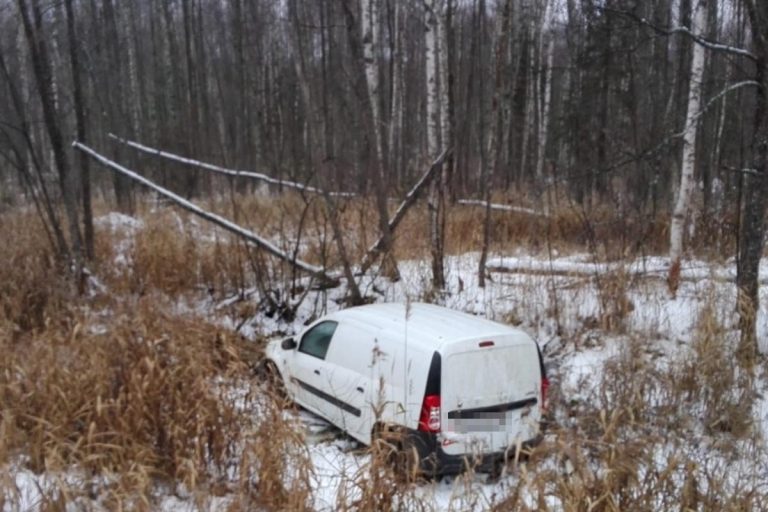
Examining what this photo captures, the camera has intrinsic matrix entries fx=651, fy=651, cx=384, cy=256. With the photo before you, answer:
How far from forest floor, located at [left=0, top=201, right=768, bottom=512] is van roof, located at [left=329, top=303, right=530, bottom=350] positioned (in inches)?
36.7

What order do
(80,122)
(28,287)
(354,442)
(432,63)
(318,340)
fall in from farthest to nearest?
1. (80,122)
2. (432,63)
3. (28,287)
4. (318,340)
5. (354,442)

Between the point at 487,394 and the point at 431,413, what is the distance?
467 mm

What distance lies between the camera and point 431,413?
4785mm

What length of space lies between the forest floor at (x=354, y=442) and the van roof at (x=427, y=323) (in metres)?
0.93

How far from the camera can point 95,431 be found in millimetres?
4559

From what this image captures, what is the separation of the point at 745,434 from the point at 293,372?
3991 mm

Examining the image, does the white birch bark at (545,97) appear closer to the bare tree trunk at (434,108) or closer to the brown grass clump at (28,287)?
the bare tree trunk at (434,108)

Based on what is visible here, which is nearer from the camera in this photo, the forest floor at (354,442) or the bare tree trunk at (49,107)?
the forest floor at (354,442)

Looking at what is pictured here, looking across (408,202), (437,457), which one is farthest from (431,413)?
(408,202)

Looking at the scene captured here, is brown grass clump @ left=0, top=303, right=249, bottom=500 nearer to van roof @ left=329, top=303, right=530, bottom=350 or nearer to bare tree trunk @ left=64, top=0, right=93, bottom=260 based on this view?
van roof @ left=329, top=303, right=530, bottom=350

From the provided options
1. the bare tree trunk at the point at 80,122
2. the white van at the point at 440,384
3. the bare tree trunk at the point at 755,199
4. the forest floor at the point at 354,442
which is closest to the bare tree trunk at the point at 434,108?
the forest floor at the point at 354,442

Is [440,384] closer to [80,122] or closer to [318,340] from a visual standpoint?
[318,340]

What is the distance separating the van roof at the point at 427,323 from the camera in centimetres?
497

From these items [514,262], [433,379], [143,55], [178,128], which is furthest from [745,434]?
[143,55]
